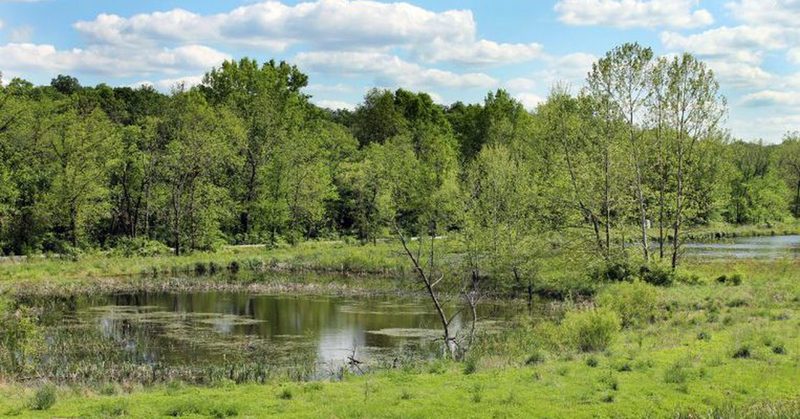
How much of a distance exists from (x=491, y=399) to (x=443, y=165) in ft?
221

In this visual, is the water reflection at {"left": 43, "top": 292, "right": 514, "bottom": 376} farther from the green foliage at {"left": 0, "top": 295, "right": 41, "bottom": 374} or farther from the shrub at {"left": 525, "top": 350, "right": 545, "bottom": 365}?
the shrub at {"left": 525, "top": 350, "right": 545, "bottom": 365}

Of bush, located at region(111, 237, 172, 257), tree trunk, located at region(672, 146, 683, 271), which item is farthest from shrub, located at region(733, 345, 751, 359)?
bush, located at region(111, 237, 172, 257)

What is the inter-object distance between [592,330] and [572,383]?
6404 mm

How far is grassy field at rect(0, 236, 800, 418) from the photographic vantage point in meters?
16.1

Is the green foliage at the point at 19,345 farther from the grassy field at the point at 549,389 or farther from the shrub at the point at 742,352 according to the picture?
the shrub at the point at 742,352

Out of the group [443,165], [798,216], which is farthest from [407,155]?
[798,216]

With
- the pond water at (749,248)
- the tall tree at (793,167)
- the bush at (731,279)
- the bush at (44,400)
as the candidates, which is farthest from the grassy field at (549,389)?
the tall tree at (793,167)

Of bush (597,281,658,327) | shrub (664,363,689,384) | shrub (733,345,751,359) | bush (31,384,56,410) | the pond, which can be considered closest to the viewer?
bush (31,384,56,410)

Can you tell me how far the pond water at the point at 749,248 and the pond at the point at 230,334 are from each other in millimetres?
27245

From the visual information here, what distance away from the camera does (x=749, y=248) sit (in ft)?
228

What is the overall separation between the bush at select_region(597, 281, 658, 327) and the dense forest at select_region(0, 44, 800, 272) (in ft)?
34.2

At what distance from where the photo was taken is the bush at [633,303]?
29547 mm

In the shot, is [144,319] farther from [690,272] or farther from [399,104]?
[399,104]

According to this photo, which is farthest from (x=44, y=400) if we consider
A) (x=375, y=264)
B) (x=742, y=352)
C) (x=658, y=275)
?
(x=375, y=264)
